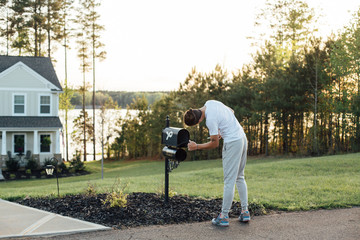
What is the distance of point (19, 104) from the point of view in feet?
77.0

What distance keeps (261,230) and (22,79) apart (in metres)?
21.8

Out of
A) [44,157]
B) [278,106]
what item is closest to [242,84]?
[278,106]

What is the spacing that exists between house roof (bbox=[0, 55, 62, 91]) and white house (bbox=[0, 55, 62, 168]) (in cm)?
12

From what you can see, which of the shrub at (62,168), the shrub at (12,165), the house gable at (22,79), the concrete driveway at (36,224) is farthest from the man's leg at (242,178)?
the house gable at (22,79)

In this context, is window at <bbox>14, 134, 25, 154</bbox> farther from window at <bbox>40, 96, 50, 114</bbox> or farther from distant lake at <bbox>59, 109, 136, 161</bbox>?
distant lake at <bbox>59, 109, 136, 161</bbox>

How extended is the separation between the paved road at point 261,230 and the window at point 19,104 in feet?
67.8

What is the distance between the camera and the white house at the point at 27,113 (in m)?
23.1

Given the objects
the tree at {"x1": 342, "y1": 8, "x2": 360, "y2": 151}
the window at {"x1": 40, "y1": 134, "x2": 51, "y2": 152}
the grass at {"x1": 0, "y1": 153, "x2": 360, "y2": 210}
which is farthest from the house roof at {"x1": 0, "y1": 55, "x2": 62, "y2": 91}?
the tree at {"x1": 342, "y1": 8, "x2": 360, "y2": 151}

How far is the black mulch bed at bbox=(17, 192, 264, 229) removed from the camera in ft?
17.8

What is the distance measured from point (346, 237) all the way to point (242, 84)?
22.9 m

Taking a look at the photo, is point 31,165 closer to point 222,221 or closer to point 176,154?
point 176,154

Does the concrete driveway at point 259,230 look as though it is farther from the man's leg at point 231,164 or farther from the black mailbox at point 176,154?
the black mailbox at point 176,154

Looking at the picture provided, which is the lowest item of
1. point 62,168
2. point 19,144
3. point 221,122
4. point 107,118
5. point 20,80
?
point 62,168

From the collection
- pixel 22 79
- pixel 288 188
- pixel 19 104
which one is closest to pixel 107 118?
pixel 19 104
